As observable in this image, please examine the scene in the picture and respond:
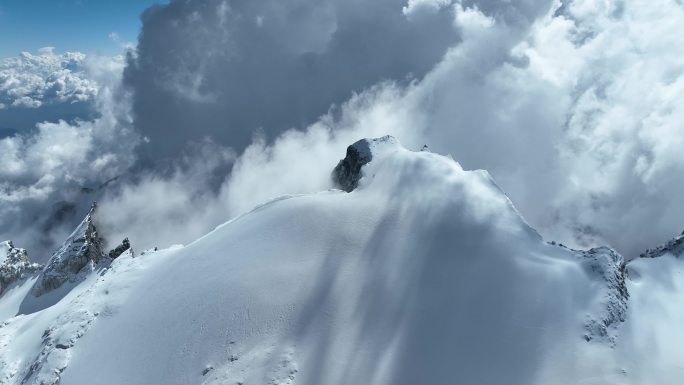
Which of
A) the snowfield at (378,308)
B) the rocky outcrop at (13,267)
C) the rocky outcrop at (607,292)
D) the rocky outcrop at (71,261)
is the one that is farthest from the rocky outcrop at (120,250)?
the rocky outcrop at (607,292)

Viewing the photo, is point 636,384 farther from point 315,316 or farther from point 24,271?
point 24,271

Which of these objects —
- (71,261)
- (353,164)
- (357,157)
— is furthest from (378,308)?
(71,261)

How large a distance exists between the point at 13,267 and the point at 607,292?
341 ft

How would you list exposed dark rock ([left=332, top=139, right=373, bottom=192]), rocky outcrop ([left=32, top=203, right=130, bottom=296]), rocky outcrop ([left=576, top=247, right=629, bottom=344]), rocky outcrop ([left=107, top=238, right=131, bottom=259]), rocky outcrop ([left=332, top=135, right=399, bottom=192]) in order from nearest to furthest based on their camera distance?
rocky outcrop ([left=576, top=247, right=629, bottom=344])
exposed dark rock ([left=332, top=139, right=373, bottom=192])
rocky outcrop ([left=332, top=135, right=399, bottom=192])
rocky outcrop ([left=32, top=203, right=130, bottom=296])
rocky outcrop ([left=107, top=238, right=131, bottom=259])

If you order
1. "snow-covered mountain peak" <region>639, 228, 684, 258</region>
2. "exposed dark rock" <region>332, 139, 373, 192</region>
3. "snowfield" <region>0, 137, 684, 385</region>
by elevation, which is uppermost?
"exposed dark rock" <region>332, 139, 373, 192</region>

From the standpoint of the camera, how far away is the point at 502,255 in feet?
150

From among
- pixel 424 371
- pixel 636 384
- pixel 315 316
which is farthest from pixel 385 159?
pixel 636 384

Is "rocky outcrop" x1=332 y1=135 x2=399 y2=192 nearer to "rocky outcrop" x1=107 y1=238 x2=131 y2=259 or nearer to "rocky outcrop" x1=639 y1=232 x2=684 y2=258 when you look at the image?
"rocky outcrop" x1=107 y1=238 x2=131 y2=259

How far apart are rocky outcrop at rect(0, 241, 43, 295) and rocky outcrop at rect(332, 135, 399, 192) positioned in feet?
217

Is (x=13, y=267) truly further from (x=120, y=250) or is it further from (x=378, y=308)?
(x=378, y=308)

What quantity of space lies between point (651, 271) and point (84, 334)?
220ft

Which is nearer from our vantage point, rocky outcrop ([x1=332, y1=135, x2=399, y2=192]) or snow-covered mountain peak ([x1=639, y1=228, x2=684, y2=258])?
snow-covered mountain peak ([x1=639, y1=228, x2=684, y2=258])

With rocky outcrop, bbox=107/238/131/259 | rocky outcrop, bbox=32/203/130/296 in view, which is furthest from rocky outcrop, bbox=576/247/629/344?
rocky outcrop, bbox=107/238/131/259

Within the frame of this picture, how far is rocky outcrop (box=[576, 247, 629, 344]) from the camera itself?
3891cm
